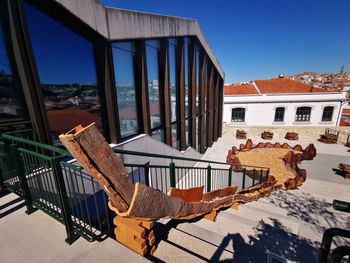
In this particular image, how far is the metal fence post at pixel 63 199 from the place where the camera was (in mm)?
2553

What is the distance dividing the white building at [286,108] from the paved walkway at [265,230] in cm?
1451

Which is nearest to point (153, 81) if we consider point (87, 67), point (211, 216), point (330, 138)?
point (87, 67)

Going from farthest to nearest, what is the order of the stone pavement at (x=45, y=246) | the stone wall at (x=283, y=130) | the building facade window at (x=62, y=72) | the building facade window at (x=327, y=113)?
the building facade window at (x=327, y=113) → the stone wall at (x=283, y=130) → the building facade window at (x=62, y=72) → the stone pavement at (x=45, y=246)

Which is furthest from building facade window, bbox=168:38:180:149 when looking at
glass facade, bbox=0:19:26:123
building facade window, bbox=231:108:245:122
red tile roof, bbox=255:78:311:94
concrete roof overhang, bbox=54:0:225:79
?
red tile roof, bbox=255:78:311:94

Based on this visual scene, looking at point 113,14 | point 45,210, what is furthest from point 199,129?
point 45,210

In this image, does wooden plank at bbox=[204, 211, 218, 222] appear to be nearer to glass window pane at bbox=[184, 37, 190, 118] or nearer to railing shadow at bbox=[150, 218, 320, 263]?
railing shadow at bbox=[150, 218, 320, 263]

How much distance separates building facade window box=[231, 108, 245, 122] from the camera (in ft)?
82.5

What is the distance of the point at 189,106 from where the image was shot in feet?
40.5

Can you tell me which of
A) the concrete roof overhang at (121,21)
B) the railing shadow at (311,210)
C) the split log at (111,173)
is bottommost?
the railing shadow at (311,210)

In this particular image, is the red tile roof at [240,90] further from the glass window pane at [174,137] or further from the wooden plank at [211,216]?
the wooden plank at [211,216]

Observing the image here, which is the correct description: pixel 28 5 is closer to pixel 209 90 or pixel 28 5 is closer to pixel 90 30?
pixel 90 30

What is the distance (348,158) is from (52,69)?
68.0 ft

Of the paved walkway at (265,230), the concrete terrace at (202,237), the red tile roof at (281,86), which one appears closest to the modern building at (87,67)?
the concrete terrace at (202,237)

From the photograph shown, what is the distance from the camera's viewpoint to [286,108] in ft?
76.9
